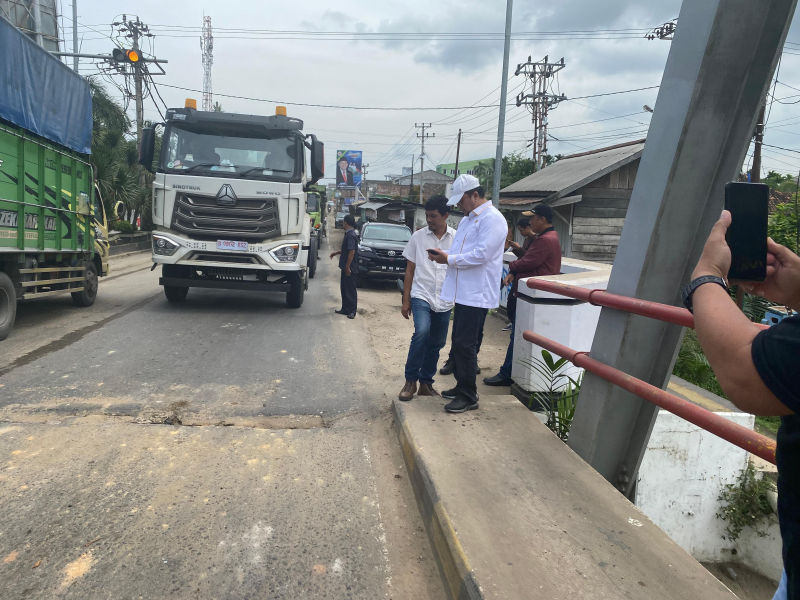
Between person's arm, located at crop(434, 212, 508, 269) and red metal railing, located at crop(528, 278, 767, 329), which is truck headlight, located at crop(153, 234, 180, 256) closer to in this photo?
person's arm, located at crop(434, 212, 508, 269)

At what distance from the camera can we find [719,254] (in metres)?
1.42

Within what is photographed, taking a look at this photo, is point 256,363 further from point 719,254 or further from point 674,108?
point 719,254

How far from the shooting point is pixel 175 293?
9.34 meters

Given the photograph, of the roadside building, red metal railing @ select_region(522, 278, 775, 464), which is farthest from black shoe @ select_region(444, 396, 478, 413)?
the roadside building

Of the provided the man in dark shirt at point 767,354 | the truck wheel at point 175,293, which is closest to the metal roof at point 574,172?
the truck wheel at point 175,293

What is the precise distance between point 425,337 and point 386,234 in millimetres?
11193

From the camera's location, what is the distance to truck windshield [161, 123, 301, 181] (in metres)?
8.59

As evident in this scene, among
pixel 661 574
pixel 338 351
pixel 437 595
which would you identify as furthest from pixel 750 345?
pixel 338 351

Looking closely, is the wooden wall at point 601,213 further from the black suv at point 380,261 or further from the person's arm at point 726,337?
the person's arm at point 726,337

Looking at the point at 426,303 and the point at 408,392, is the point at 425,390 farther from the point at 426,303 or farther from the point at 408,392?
the point at 426,303

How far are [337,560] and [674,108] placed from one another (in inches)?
112

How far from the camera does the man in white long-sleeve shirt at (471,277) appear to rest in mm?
4086

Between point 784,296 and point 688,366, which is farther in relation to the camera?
point 688,366

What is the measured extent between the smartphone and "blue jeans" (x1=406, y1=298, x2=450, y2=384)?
317 centimetres
